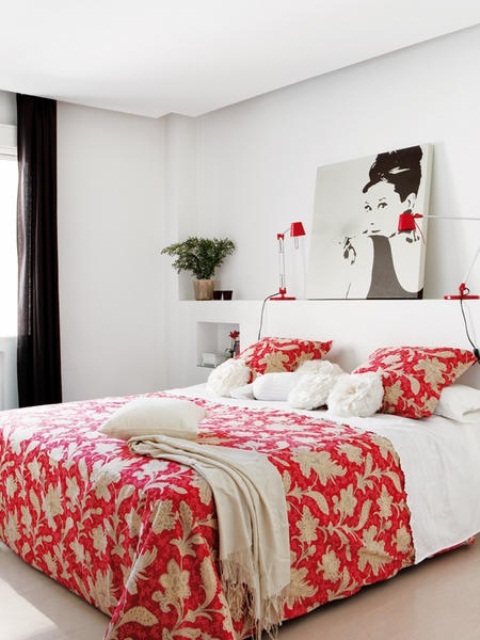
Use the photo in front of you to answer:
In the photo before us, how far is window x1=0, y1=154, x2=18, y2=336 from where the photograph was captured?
5051 mm

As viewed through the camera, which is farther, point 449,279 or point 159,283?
point 159,283

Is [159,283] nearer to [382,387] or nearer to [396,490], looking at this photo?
[382,387]

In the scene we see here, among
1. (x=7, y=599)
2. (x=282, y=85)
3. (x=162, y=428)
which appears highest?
(x=282, y=85)

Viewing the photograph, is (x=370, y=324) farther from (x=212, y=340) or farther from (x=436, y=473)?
(x=212, y=340)

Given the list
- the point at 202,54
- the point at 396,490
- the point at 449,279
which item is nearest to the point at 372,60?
the point at 202,54

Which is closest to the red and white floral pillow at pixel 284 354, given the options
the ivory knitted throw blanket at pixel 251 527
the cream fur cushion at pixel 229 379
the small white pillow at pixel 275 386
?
the cream fur cushion at pixel 229 379

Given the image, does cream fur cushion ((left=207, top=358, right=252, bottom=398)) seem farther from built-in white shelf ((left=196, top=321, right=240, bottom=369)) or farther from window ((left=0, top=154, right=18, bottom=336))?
window ((left=0, top=154, right=18, bottom=336))

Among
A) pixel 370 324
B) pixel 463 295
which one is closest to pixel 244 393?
pixel 370 324

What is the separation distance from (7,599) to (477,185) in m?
3.04

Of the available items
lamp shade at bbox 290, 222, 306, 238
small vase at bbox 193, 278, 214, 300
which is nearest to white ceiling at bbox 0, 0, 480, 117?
lamp shade at bbox 290, 222, 306, 238

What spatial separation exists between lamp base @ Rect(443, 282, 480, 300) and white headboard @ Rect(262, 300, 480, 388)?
4 cm

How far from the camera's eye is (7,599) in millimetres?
2898

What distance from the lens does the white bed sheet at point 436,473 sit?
3107 millimetres

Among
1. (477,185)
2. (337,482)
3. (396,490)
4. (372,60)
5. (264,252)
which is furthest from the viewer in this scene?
(264,252)
